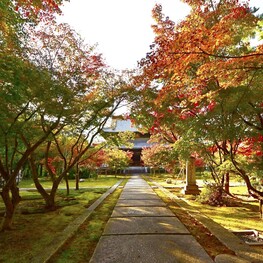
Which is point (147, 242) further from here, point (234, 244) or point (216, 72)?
point (216, 72)

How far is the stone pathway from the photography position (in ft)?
11.2

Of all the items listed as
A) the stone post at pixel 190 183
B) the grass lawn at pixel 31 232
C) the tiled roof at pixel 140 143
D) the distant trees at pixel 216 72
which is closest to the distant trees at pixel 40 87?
the grass lawn at pixel 31 232

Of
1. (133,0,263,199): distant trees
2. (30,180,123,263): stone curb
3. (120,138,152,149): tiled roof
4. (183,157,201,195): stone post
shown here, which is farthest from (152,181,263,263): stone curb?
(120,138,152,149): tiled roof

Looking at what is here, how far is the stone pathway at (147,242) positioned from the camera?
3.41 m

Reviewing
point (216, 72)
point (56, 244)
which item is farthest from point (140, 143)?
point (56, 244)

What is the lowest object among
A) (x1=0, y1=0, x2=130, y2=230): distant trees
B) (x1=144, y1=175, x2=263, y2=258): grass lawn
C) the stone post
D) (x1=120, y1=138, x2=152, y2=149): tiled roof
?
(x1=144, y1=175, x2=263, y2=258): grass lawn

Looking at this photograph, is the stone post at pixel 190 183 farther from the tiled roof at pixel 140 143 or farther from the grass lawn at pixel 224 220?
the tiled roof at pixel 140 143

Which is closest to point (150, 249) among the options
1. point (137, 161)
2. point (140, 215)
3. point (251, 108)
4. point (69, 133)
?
point (140, 215)

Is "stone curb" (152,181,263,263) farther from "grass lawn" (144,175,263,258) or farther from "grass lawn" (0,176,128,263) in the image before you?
"grass lawn" (0,176,128,263)

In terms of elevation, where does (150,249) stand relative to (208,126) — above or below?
below

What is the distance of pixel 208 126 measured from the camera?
5645mm

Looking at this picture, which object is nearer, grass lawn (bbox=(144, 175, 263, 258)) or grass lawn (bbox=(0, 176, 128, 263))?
grass lawn (bbox=(0, 176, 128, 263))

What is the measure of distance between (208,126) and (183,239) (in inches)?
107

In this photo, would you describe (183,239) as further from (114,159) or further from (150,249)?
(114,159)
